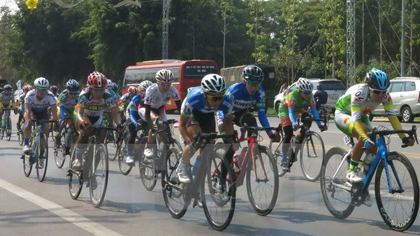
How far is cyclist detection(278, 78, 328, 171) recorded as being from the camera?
38.5 ft

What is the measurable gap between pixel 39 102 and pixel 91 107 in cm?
286

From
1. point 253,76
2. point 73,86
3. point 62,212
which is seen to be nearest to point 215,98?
point 253,76

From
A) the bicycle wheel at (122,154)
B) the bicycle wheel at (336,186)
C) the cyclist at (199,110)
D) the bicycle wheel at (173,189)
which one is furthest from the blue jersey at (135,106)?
the bicycle wheel at (336,186)

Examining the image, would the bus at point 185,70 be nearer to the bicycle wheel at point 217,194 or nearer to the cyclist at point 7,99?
the cyclist at point 7,99

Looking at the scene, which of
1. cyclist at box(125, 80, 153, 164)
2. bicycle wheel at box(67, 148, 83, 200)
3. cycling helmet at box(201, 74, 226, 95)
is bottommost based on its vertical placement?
bicycle wheel at box(67, 148, 83, 200)

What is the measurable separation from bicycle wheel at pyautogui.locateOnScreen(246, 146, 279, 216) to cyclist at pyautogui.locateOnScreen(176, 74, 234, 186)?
708 mm

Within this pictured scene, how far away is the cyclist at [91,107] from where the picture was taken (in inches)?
402

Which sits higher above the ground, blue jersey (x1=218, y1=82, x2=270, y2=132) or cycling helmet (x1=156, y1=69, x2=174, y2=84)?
cycling helmet (x1=156, y1=69, x2=174, y2=84)

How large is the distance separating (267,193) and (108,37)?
5081 cm

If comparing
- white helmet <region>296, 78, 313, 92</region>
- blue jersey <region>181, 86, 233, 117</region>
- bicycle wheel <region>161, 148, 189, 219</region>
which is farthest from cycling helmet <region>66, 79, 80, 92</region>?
blue jersey <region>181, 86, 233, 117</region>

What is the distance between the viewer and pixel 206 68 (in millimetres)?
42312

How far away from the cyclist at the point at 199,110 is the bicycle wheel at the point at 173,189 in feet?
0.98

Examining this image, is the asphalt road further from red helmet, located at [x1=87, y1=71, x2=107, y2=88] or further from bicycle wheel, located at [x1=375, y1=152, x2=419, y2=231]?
red helmet, located at [x1=87, y1=71, x2=107, y2=88]

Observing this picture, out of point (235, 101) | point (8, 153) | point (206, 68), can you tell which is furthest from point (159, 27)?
point (235, 101)
